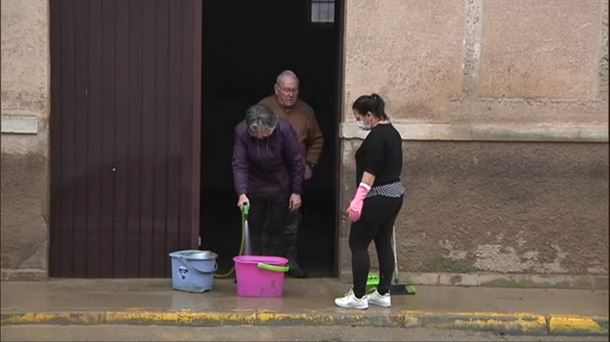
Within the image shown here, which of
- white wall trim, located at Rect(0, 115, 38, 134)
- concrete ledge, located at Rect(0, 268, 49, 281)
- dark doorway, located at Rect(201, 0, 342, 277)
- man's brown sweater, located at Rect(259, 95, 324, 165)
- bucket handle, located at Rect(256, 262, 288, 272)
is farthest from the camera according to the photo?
dark doorway, located at Rect(201, 0, 342, 277)

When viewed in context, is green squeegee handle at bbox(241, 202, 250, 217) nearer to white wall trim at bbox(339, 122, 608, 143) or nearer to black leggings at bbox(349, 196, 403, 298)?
black leggings at bbox(349, 196, 403, 298)

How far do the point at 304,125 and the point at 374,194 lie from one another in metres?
1.55

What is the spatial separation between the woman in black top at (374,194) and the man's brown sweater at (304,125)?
1230 millimetres

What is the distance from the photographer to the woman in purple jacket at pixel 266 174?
6395mm

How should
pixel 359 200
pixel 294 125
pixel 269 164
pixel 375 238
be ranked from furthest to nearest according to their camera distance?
pixel 294 125, pixel 269 164, pixel 375 238, pixel 359 200

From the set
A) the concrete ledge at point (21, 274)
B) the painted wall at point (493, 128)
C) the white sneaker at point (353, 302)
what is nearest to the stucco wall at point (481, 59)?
the painted wall at point (493, 128)

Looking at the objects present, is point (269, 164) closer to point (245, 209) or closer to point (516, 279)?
point (245, 209)

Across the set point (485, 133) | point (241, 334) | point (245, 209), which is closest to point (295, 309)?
point (241, 334)

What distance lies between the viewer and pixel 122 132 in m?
6.73

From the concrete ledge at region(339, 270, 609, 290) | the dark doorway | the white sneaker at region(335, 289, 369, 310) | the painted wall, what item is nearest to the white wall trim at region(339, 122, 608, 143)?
the painted wall

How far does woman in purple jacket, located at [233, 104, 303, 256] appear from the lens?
6395 millimetres

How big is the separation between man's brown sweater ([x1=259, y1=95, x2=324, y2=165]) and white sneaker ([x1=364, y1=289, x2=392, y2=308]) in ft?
5.25

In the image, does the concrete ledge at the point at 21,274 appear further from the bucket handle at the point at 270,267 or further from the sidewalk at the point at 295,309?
the bucket handle at the point at 270,267

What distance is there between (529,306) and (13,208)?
4.43m
